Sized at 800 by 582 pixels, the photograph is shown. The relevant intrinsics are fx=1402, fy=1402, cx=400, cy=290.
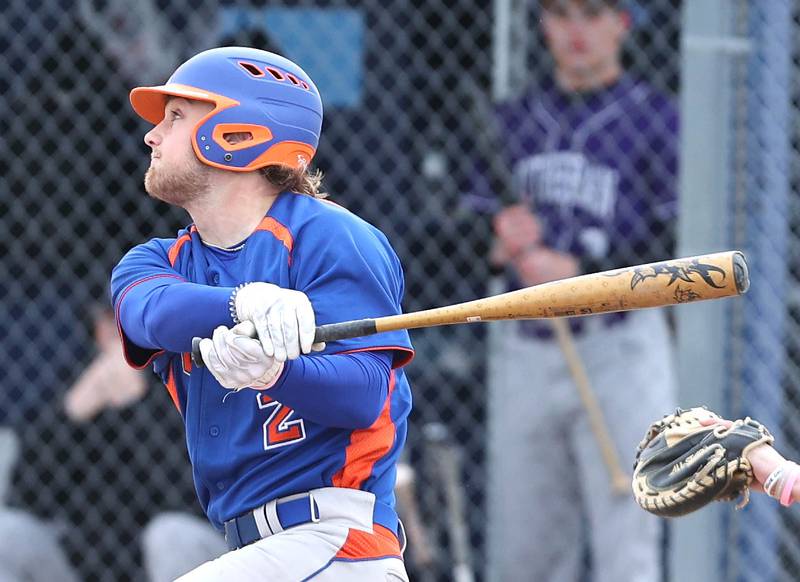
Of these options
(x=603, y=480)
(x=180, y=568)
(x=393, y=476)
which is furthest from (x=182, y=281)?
(x=603, y=480)

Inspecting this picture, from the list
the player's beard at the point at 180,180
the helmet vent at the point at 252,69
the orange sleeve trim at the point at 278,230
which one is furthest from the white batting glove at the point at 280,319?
the helmet vent at the point at 252,69

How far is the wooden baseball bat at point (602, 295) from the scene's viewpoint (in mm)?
1870

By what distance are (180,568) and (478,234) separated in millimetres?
1277

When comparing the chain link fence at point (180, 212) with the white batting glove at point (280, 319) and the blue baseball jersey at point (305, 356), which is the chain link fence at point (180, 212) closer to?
the blue baseball jersey at point (305, 356)

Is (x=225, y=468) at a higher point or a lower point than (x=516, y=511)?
higher

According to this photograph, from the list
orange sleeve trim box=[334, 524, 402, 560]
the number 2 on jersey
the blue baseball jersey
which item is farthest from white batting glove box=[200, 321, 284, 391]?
orange sleeve trim box=[334, 524, 402, 560]

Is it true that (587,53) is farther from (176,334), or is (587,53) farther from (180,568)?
(176,334)

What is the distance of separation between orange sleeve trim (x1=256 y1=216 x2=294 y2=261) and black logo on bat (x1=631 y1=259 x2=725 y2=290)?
0.57 m

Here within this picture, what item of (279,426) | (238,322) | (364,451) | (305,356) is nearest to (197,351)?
(238,322)

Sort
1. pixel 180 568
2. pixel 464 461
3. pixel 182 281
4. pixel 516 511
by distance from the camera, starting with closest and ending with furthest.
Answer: pixel 182 281 → pixel 180 568 → pixel 516 511 → pixel 464 461

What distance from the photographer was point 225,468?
2219 mm

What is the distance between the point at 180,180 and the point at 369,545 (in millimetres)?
654

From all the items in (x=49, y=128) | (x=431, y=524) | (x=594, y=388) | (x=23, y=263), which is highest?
(x=49, y=128)

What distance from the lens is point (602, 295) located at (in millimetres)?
1948
